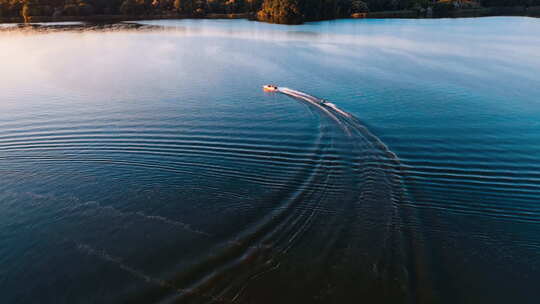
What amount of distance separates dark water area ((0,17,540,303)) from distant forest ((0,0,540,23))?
73317 millimetres

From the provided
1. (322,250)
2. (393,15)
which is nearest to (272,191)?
(322,250)

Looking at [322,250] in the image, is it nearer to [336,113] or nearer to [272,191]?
[272,191]

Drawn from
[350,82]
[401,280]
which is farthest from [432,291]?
[350,82]

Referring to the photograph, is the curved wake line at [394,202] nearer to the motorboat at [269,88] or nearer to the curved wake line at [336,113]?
the curved wake line at [336,113]

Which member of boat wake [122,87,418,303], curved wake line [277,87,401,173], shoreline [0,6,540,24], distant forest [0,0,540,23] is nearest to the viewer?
boat wake [122,87,418,303]

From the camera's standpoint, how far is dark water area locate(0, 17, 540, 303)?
11344 mm

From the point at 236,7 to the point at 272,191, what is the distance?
115 m

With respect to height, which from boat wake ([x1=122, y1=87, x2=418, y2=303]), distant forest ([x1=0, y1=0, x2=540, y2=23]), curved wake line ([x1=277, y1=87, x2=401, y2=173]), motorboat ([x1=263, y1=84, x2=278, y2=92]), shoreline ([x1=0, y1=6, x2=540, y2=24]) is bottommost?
boat wake ([x1=122, y1=87, x2=418, y2=303])

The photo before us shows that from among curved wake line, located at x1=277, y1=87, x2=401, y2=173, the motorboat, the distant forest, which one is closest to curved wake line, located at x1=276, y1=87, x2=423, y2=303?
curved wake line, located at x1=277, y1=87, x2=401, y2=173

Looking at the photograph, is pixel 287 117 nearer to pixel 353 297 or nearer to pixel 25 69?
pixel 353 297

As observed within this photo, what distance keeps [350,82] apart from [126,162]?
24561 millimetres

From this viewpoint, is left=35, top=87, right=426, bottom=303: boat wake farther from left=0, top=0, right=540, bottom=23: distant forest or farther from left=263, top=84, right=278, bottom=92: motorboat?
left=0, top=0, right=540, bottom=23: distant forest

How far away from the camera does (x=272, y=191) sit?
52.2ft

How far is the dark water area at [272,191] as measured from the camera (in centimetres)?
1134
